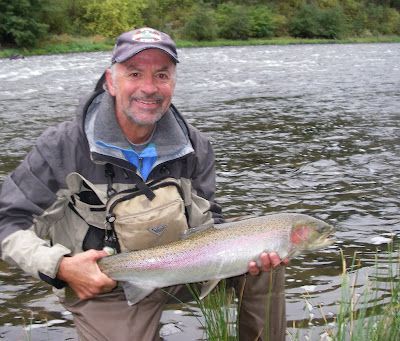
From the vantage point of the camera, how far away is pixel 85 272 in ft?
9.80

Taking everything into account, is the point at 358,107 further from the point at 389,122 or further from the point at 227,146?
the point at 227,146

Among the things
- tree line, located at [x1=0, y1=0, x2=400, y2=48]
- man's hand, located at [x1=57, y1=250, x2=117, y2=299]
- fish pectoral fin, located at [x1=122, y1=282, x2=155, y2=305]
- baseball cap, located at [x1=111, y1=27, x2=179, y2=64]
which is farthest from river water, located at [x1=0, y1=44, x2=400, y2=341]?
tree line, located at [x1=0, y1=0, x2=400, y2=48]

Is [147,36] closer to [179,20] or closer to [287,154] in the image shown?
[287,154]

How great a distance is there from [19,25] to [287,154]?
41040 millimetres

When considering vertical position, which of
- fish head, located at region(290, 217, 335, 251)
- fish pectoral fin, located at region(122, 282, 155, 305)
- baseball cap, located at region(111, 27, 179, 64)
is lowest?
fish pectoral fin, located at region(122, 282, 155, 305)

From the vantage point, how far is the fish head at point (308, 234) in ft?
10.4

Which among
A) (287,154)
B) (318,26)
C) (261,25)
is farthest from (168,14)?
(287,154)

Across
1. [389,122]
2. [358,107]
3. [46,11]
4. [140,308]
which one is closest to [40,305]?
[140,308]

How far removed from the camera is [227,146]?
10641 millimetres

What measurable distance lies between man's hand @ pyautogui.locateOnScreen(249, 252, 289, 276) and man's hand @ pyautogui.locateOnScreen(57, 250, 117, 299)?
0.72m

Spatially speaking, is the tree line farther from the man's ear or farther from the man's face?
the man's face

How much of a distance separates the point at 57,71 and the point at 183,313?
22.1 metres

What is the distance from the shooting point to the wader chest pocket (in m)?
3.19

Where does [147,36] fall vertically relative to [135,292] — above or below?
above
